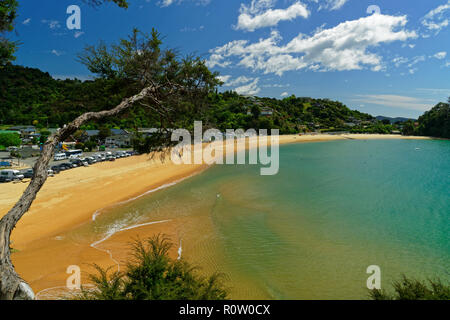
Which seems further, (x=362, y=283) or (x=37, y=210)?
(x=37, y=210)

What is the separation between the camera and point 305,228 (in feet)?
40.2

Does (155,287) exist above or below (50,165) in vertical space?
below

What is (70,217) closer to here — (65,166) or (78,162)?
(65,166)

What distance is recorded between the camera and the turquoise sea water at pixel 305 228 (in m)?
8.41

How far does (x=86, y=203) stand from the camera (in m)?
15.1

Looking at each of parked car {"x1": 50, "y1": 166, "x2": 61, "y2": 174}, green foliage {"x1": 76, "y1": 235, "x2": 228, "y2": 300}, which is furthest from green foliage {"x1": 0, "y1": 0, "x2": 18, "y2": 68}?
parked car {"x1": 50, "y1": 166, "x2": 61, "y2": 174}

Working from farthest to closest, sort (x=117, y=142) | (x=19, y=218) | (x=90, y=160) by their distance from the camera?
1. (x=117, y=142)
2. (x=90, y=160)
3. (x=19, y=218)

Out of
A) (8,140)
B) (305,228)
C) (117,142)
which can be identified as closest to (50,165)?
(117,142)

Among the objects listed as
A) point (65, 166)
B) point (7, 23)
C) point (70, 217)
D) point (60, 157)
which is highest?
point (7, 23)

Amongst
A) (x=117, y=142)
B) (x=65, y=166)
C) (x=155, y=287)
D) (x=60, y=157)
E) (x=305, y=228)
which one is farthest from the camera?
(x=117, y=142)

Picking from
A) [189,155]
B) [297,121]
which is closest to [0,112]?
[189,155]

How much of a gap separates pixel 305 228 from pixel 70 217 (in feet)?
44.4
